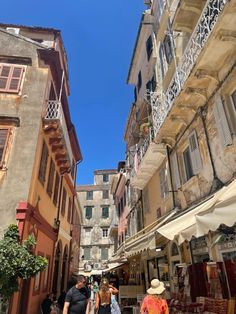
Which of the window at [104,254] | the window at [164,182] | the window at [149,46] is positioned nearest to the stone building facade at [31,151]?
the window at [164,182]

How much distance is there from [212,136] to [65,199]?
1328cm

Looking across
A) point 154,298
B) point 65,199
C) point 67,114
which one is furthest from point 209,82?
point 65,199

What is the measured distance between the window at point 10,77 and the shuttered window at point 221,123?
9032mm

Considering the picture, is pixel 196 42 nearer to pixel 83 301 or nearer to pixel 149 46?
pixel 83 301

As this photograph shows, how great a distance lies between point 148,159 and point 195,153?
4328 mm

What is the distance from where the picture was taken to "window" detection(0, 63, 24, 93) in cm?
1210

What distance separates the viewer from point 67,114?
722 inches

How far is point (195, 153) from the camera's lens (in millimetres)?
8570

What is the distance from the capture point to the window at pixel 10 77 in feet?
39.7

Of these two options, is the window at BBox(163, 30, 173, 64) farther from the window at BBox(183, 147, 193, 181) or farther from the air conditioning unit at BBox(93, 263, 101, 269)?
the air conditioning unit at BBox(93, 263, 101, 269)

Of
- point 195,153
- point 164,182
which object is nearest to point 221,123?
point 195,153

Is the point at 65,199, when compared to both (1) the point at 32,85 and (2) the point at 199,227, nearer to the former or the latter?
(1) the point at 32,85

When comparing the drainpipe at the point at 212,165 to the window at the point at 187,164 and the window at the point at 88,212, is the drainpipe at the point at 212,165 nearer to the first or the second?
the window at the point at 187,164

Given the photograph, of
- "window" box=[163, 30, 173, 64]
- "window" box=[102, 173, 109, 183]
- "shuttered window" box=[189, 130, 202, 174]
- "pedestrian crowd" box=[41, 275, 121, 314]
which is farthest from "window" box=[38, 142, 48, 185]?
"window" box=[102, 173, 109, 183]
